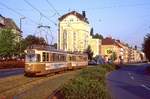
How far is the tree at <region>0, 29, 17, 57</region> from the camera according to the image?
80.7 m

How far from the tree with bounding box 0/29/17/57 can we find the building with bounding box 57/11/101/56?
37717 mm

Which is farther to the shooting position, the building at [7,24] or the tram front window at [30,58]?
the building at [7,24]

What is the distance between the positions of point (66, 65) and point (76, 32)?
244 feet

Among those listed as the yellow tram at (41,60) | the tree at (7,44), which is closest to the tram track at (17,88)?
the yellow tram at (41,60)

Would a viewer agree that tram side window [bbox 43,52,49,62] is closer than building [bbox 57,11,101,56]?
Yes

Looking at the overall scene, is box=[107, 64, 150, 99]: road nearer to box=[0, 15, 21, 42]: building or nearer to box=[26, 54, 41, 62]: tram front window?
box=[26, 54, 41, 62]: tram front window

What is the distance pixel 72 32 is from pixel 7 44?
44805mm

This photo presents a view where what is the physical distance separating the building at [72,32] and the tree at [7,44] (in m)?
37.7

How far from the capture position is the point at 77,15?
127812 millimetres

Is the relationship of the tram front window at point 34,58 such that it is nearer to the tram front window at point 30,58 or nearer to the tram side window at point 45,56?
the tram front window at point 30,58

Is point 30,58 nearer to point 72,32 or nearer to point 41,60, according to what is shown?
point 41,60

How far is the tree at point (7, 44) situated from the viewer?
80688 millimetres

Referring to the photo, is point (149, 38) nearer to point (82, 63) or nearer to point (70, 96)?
point (82, 63)

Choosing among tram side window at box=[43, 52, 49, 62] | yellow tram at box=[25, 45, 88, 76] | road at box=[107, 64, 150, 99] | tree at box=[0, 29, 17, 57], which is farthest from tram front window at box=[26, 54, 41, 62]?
Result: tree at box=[0, 29, 17, 57]
